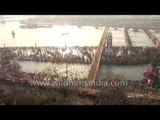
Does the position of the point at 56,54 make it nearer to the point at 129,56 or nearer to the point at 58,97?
the point at 58,97

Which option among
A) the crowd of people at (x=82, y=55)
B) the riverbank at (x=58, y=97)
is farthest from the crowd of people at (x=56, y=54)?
the riverbank at (x=58, y=97)

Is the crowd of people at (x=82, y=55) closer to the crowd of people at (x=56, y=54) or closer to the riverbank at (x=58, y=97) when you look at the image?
the crowd of people at (x=56, y=54)

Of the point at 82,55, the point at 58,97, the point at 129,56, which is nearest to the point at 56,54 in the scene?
the point at 82,55

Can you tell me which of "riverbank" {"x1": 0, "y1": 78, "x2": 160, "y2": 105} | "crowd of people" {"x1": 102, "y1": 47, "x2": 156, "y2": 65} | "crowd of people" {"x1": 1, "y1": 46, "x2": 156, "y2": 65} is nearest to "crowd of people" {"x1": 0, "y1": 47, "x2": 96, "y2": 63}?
"crowd of people" {"x1": 1, "y1": 46, "x2": 156, "y2": 65}
